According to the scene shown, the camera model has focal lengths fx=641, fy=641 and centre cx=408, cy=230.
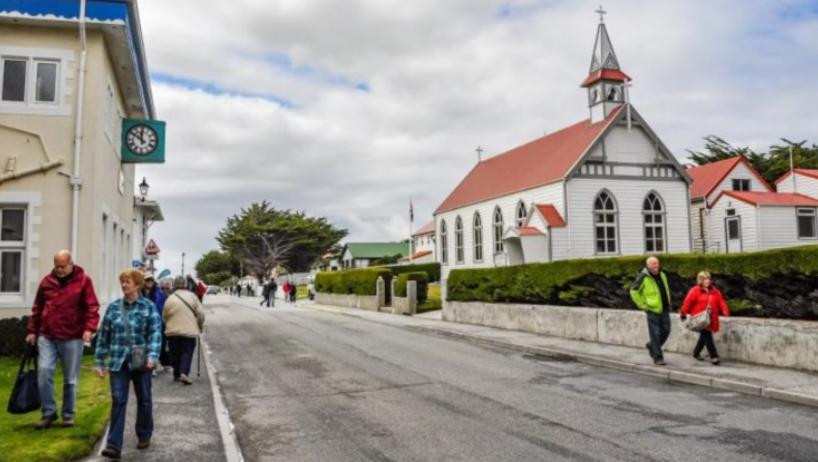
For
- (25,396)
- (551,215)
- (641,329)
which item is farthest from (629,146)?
(25,396)

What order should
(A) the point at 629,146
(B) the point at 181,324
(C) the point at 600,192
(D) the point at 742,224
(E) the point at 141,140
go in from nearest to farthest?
(B) the point at 181,324 → (E) the point at 141,140 → (C) the point at 600,192 → (A) the point at 629,146 → (D) the point at 742,224

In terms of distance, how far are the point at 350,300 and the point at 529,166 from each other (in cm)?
1320

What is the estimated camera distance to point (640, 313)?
14.5 metres

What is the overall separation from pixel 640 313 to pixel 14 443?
1219 cm

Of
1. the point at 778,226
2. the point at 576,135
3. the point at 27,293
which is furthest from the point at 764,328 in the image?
the point at 778,226

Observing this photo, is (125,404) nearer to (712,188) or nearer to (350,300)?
(350,300)

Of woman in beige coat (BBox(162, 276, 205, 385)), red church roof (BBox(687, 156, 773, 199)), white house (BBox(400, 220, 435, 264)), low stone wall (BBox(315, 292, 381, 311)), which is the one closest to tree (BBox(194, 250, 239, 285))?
white house (BBox(400, 220, 435, 264))

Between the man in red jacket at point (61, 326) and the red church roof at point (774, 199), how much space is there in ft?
115

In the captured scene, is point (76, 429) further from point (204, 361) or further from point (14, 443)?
point (204, 361)

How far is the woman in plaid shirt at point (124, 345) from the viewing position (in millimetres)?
6234

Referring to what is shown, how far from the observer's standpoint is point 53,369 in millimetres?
7297

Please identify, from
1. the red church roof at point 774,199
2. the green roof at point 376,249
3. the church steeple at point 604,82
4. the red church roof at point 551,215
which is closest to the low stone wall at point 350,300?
the red church roof at point 551,215

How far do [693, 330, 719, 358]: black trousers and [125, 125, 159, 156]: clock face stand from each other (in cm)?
1529

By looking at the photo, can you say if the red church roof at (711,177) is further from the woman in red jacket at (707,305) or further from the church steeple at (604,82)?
the woman in red jacket at (707,305)
